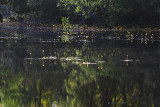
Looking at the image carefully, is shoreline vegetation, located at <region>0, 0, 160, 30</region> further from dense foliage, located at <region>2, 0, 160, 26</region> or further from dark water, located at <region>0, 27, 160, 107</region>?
dark water, located at <region>0, 27, 160, 107</region>

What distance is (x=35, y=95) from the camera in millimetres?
7574

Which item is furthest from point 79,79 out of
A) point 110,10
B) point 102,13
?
point 102,13

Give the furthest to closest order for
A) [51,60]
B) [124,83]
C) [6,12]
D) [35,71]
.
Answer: [6,12] → [51,60] → [35,71] → [124,83]

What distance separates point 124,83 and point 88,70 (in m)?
2.21

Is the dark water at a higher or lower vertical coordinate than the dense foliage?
lower

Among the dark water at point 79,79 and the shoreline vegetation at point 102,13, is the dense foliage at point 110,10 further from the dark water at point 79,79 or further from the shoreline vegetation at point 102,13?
the dark water at point 79,79

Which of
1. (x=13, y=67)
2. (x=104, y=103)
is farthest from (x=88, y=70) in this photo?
(x=104, y=103)

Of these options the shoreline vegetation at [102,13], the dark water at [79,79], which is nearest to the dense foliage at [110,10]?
the shoreline vegetation at [102,13]

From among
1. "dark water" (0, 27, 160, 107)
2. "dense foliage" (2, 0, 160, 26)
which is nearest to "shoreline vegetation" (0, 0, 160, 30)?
"dense foliage" (2, 0, 160, 26)

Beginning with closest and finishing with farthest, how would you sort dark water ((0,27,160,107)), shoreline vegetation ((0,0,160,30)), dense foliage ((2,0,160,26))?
dark water ((0,27,160,107)), dense foliage ((2,0,160,26)), shoreline vegetation ((0,0,160,30))

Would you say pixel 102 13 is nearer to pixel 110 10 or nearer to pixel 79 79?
pixel 110 10

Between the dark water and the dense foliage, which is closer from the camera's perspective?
the dark water

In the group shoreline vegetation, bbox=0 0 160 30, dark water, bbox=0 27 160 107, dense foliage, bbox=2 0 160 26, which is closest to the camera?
dark water, bbox=0 27 160 107

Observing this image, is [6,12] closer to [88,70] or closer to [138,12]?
[138,12]
